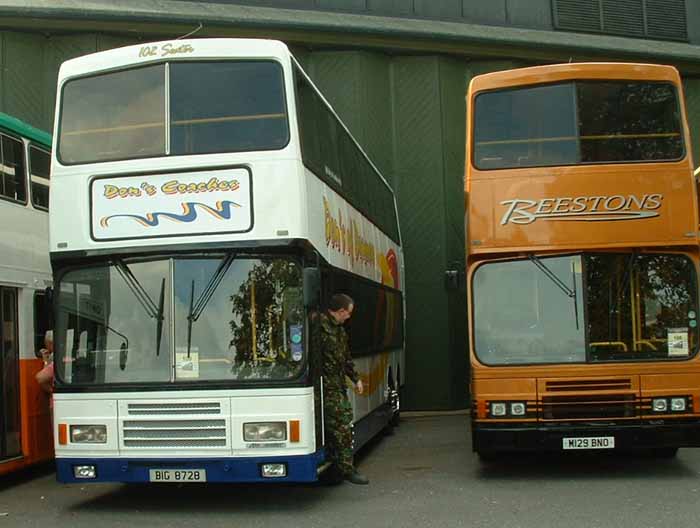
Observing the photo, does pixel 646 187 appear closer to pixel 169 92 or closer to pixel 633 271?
pixel 633 271

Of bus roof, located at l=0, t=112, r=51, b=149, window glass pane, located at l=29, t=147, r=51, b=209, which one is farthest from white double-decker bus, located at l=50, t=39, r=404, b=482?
window glass pane, located at l=29, t=147, r=51, b=209

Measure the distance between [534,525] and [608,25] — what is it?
1606 cm

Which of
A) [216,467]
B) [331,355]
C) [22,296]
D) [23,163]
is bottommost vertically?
[216,467]

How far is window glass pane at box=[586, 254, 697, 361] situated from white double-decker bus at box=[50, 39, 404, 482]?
3.23 m

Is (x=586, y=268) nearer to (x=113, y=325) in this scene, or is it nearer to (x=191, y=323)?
(x=191, y=323)

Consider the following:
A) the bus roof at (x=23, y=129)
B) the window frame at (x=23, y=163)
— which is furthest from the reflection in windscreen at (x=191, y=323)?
the bus roof at (x=23, y=129)

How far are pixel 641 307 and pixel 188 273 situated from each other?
4.88 meters

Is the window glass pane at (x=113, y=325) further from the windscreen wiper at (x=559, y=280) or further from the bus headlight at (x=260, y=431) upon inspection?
the windscreen wiper at (x=559, y=280)

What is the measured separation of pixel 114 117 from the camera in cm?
966

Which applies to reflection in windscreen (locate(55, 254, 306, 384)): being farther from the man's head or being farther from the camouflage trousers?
the man's head

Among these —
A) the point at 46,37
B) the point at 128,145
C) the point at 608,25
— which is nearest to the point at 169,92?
the point at 128,145

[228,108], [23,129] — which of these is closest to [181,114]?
[228,108]

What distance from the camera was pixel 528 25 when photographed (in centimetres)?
2103

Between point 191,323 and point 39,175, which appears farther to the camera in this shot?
point 39,175
